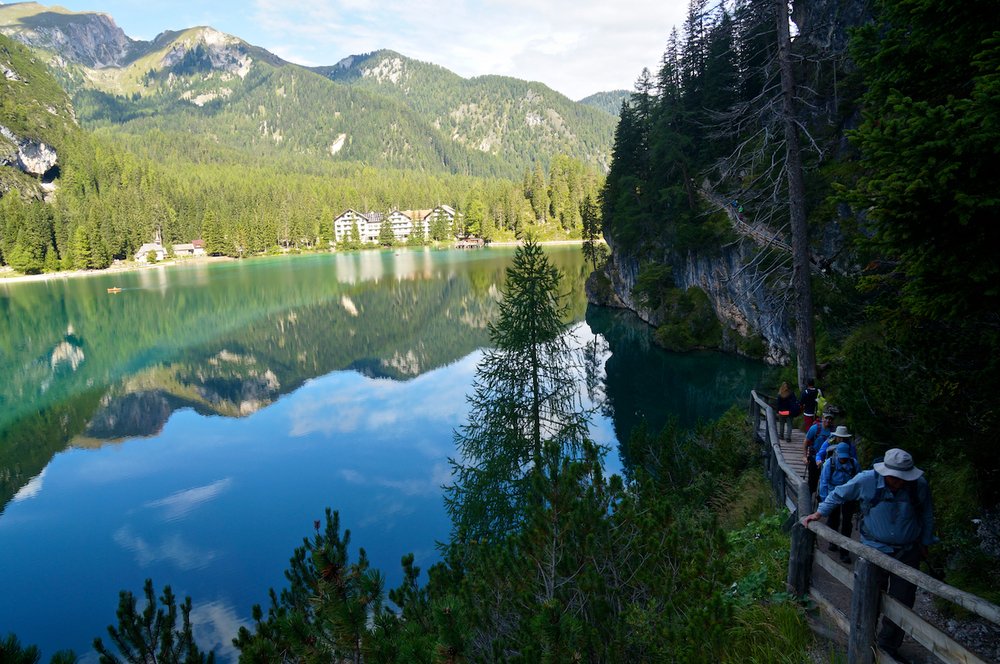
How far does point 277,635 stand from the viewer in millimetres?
6547

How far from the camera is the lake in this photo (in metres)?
17.9

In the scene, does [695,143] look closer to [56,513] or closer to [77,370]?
[56,513]

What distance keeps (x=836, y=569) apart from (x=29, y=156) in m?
183

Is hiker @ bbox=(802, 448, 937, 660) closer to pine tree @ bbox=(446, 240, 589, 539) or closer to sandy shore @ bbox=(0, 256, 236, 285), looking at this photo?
pine tree @ bbox=(446, 240, 589, 539)

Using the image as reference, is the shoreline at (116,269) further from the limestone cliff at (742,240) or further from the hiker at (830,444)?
the hiker at (830,444)

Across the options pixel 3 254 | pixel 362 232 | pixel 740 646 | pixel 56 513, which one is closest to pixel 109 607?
pixel 56 513

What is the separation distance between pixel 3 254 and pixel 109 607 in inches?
5226

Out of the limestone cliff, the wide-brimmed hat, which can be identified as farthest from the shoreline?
the wide-brimmed hat

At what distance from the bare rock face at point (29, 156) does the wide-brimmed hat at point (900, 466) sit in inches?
6883

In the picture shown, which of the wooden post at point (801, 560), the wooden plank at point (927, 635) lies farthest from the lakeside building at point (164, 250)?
the wooden plank at point (927, 635)

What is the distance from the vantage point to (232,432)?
31.5m

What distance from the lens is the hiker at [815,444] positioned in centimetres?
894

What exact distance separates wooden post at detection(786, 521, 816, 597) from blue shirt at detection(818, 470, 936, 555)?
539 mm

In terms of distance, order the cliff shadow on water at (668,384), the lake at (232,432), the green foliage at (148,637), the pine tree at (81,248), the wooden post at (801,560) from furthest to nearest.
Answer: the pine tree at (81,248) → the cliff shadow on water at (668,384) → the lake at (232,432) → the green foliage at (148,637) → the wooden post at (801,560)
